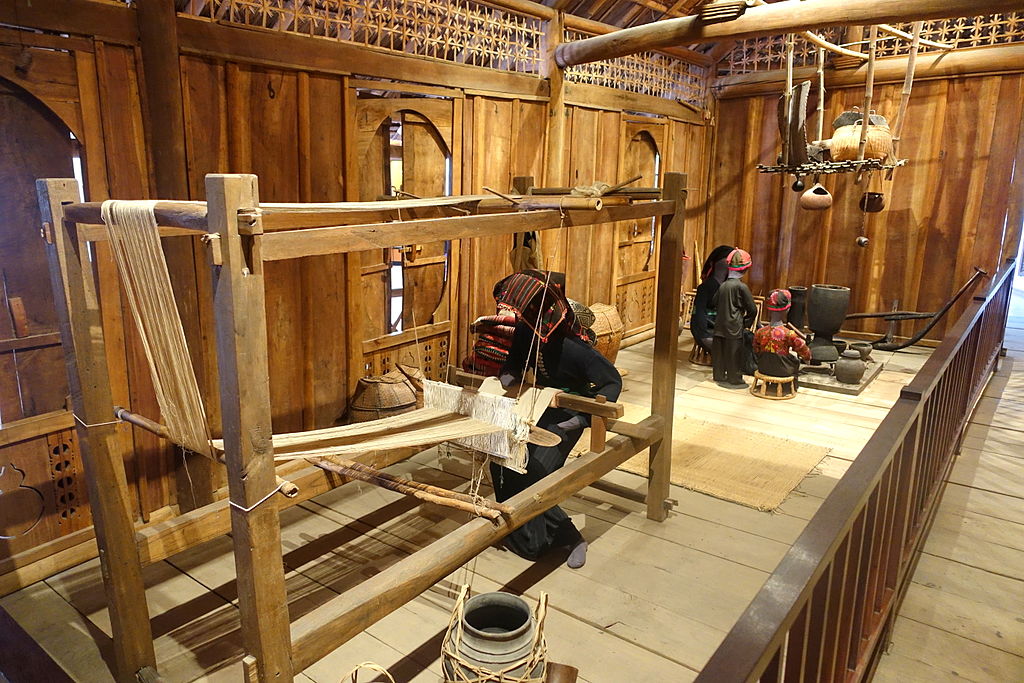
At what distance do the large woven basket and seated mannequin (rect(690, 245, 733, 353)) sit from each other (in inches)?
40.0

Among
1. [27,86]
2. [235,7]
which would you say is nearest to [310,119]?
[235,7]

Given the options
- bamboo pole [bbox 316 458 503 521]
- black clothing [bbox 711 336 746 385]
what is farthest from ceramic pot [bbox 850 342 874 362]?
bamboo pole [bbox 316 458 503 521]

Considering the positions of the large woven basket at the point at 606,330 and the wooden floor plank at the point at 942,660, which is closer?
the wooden floor plank at the point at 942,660

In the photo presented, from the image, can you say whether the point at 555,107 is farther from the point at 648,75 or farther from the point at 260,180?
the point at 260,180

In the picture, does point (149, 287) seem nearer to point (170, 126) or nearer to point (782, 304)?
point (170, 126)

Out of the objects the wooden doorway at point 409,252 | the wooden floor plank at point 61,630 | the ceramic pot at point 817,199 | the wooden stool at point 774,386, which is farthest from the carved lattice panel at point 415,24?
the wooden stool at point 774,386

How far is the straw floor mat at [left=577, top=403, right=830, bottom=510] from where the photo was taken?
442 cm

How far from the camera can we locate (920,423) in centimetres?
287

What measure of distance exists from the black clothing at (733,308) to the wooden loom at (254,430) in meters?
2.92

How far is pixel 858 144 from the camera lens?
5.89 metres

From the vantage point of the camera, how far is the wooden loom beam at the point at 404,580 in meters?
2.00

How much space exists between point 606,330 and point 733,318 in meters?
1.21

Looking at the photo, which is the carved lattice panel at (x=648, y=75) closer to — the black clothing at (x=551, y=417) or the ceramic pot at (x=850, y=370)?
the ceramic pot at (x=850, y=370)

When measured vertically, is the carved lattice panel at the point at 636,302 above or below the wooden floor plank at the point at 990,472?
above
